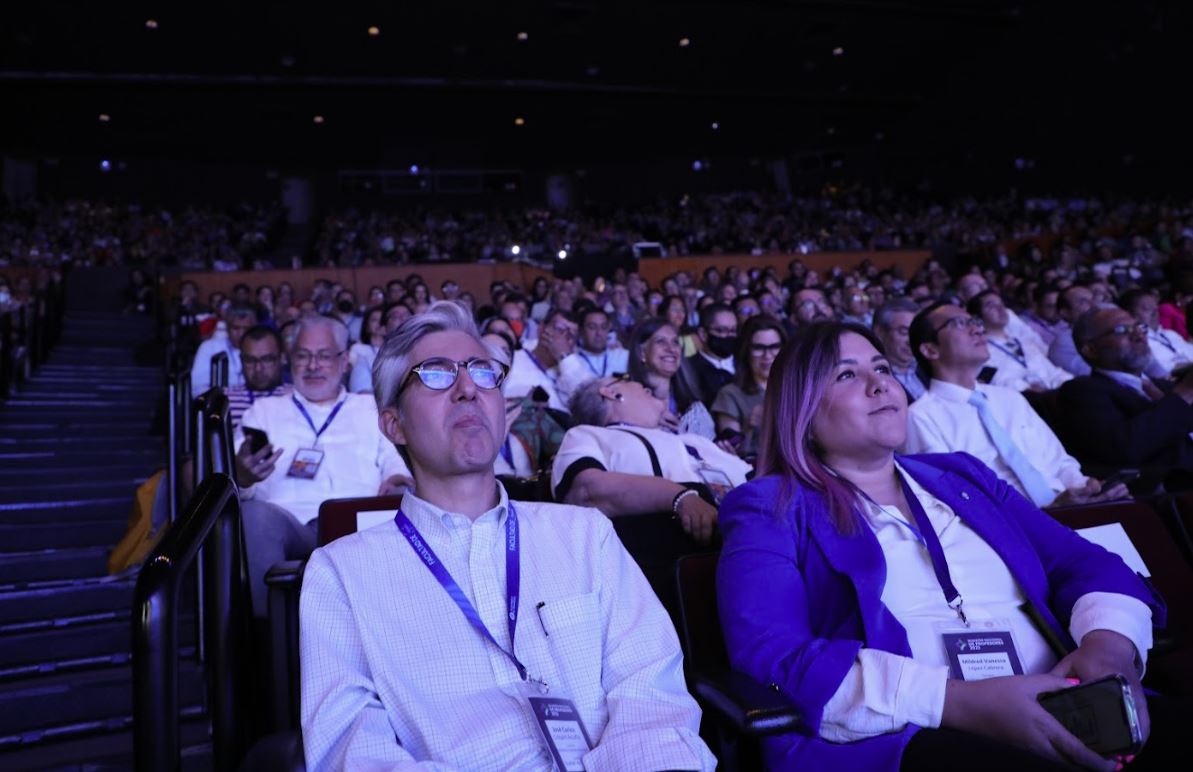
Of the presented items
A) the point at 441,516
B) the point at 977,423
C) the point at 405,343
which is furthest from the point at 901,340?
the point at 441,516

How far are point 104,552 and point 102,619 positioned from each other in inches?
23.6

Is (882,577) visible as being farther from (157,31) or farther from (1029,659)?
(157,31)

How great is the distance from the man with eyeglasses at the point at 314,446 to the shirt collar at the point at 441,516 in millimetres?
1248

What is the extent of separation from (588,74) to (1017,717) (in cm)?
1621

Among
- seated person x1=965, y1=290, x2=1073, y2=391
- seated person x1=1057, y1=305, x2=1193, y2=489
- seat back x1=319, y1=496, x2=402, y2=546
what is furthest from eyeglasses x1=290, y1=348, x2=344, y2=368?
seated person x1=965, y1=290, x2=1073, y2=391

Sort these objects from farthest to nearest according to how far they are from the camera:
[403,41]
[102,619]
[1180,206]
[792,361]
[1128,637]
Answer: [403,41]
[1180,206]
[102,619]
[792,361]
[1128,637]

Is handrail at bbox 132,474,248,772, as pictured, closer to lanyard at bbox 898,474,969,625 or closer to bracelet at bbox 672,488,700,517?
bracelet at bbox 672,488,700,517

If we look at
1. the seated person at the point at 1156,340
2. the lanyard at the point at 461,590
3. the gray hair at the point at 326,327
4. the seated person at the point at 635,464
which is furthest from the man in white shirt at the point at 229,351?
the seated person at the point at 1156,340

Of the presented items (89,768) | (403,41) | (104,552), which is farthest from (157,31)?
(89,768)

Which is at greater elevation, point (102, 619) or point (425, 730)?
point (425, 730)

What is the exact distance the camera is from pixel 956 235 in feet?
46.6

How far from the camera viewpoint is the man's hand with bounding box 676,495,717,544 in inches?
80.4

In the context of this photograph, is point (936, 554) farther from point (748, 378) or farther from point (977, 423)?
point (748, 378)

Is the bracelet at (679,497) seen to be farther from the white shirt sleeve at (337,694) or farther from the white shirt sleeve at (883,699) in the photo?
the white shirt sleeve at (337,694)
